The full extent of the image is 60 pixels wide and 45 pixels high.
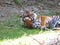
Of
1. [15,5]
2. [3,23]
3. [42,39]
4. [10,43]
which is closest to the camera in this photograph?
[10,43]

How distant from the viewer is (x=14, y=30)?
6723 mm

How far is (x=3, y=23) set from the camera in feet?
25.4

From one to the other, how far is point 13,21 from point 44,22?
117 cm

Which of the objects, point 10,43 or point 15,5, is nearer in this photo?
point 10,43

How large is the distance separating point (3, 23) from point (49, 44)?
219 cm

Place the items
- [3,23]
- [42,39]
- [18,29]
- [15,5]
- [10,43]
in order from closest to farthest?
[10,43]
[42,39]
[18,29]
[3,23]
[15,5]

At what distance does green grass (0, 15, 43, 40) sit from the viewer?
239 inches

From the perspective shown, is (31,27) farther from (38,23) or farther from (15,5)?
(15,5)

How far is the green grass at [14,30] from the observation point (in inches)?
239

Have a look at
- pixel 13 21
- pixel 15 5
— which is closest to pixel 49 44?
pixel 13 21

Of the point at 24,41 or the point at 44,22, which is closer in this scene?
the point at 24,41

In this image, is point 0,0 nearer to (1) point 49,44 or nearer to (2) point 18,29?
(2) point 18,29

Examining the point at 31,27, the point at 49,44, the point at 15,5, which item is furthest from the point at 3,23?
the point at 15,5

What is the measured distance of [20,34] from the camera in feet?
20.1
